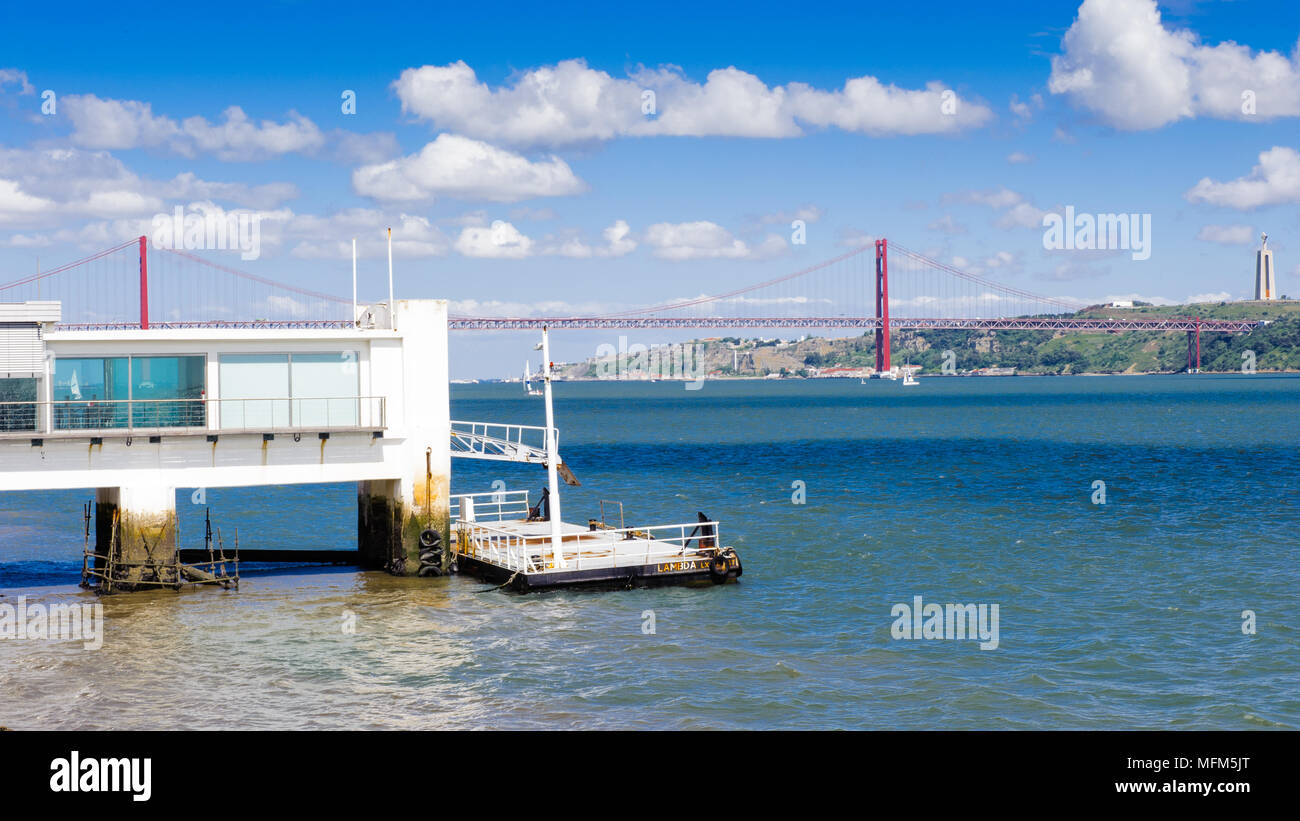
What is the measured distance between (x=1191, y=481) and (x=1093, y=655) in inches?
1858

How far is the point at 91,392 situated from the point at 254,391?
169 inches

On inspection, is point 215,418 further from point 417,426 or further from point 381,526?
point 381,526

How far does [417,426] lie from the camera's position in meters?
36.3

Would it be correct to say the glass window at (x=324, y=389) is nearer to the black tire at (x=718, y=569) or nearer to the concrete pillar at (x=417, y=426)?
the concrete pillar at (x=417, y=426)

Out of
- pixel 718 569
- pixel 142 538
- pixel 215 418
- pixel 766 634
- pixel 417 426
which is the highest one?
pixel 215 418

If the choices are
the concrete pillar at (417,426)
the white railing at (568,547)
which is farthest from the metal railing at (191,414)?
the white railing at (568,547)

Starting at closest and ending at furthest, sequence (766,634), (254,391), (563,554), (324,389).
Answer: (766,634), (254,391), (324,389), (563,554)

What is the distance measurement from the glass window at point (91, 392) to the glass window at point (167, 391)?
0.34 metres

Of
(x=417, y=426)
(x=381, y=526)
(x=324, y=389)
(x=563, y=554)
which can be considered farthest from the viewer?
(x=381, y=526)

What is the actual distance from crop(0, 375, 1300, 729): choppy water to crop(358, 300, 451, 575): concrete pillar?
5.92 feet

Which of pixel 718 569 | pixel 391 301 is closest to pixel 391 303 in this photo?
pixel 391 301

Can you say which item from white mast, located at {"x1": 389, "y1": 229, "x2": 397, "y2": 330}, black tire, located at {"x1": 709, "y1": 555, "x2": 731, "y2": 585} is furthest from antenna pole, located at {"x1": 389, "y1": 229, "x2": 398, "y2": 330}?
black tire, located at {"x1": 709, "y1": 555, "x2": 731, "y2": 585}

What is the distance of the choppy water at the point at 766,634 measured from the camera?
2295 cm
